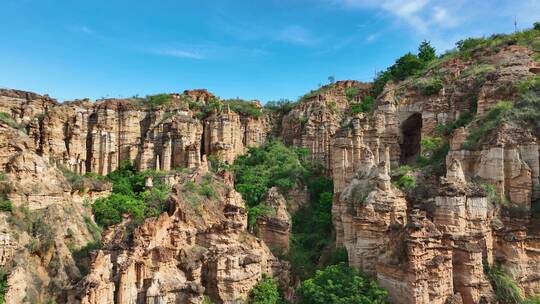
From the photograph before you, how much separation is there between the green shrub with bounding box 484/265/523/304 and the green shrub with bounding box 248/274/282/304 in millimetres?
9507

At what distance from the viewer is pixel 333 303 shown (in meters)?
17.5

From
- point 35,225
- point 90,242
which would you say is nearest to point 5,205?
point 35,225

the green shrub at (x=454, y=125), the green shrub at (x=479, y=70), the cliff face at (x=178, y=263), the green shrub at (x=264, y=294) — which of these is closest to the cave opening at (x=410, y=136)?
the green shrub at (x=454, y=125)

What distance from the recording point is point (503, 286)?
58.5 feet

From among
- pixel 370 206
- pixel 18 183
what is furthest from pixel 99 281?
pixel 370 206

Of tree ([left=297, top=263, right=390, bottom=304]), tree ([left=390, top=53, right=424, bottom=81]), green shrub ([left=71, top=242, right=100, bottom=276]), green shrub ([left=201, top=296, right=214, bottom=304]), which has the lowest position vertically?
green shrub ([left=201, top=296, right=214, bottom=304])

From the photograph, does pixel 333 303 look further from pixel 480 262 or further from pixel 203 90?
pixel 203 90

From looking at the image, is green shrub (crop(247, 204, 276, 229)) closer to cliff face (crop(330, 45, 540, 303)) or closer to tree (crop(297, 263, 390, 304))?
cliff face (crop(330, 45, 540, 303))

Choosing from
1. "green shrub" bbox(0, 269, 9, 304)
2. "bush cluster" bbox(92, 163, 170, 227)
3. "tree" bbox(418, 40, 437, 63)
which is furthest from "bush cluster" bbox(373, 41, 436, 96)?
"green shrub" bbox(0, 269, 9, 304)

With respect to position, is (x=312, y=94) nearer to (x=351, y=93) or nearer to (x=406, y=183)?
(x=351, y=93)

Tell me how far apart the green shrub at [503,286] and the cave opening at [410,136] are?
15635mm

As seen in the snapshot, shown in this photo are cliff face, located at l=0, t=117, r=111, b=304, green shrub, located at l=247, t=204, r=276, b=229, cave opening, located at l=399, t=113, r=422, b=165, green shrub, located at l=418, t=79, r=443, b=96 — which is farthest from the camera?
cave opening, located at l=399, t=113, r=422, b=165

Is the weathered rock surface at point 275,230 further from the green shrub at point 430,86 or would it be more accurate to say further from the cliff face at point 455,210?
the green shrub at point 430,86

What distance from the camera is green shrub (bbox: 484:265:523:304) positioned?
17.6 m
